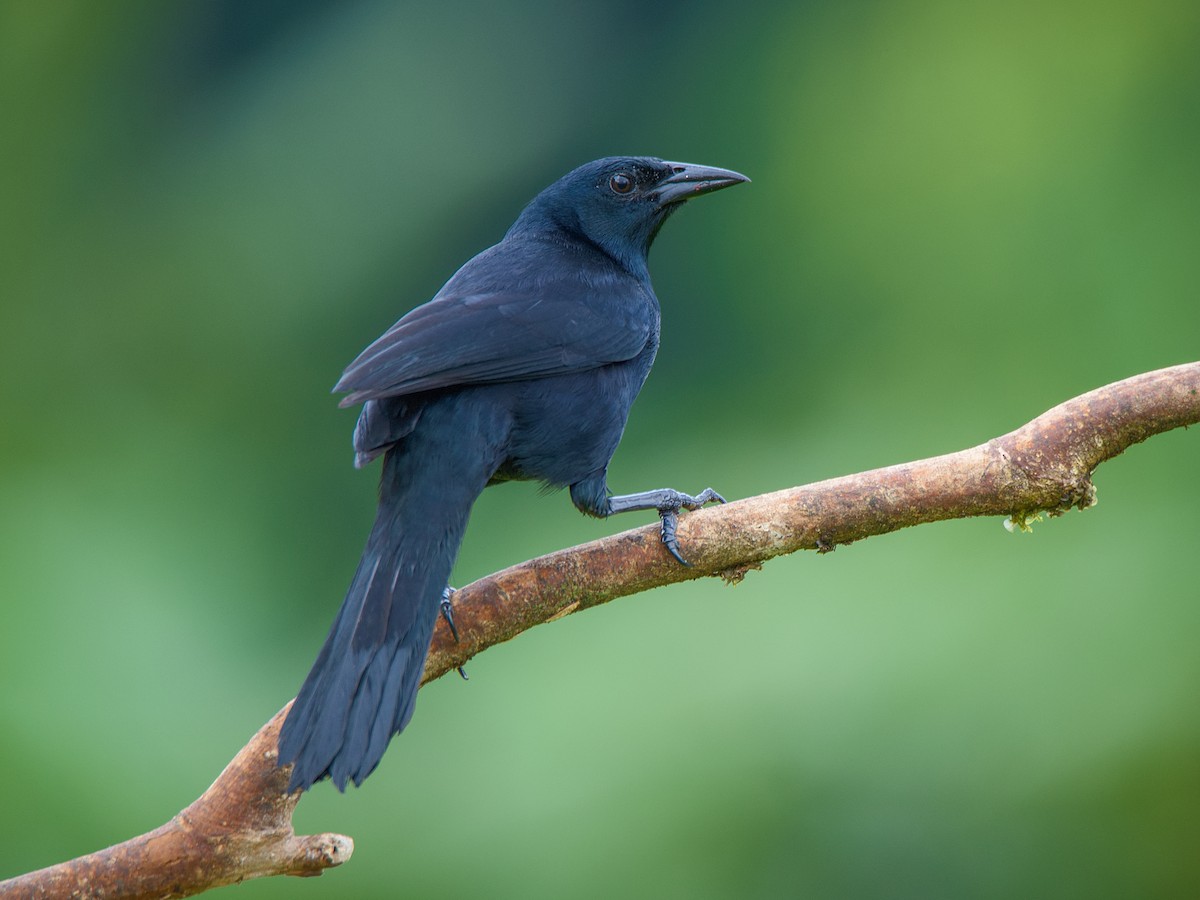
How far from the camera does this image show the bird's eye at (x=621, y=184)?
359cm

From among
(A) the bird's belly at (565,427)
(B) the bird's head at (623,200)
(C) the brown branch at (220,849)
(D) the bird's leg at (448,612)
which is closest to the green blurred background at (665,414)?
(B) the bird's head at (623,200)

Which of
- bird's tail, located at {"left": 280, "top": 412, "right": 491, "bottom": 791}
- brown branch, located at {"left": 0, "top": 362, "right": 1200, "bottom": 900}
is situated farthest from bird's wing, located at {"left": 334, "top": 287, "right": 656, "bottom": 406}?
brown branch, located at {"left": 0, "top": 362, "right": 1200, "bottom": 900}

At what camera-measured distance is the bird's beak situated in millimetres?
3545

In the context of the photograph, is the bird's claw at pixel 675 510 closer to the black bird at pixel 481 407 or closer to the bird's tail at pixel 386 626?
the black bird at pixel 481 407

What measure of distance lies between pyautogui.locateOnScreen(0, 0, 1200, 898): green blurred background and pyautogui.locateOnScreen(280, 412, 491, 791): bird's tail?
2.13 meters

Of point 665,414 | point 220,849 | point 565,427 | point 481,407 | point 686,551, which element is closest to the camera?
point 220,849

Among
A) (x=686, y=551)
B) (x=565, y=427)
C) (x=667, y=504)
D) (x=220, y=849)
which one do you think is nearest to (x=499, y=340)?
(x=565, y=427)

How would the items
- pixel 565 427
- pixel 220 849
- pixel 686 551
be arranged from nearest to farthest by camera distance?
pixel 220 849 → pixel 686 551 → pixel 565 427

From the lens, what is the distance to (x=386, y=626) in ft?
7.92

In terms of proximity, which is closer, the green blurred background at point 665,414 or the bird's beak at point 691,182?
the bird's beak at point 691,182

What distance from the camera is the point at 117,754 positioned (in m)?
4.84

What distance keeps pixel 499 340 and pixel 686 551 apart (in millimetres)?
602

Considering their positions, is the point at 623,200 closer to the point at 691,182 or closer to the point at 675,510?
the point at 691,182

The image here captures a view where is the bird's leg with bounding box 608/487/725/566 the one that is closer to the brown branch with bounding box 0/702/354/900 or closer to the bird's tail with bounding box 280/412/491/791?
the bird's tail with bounding box 280/412/491/791
